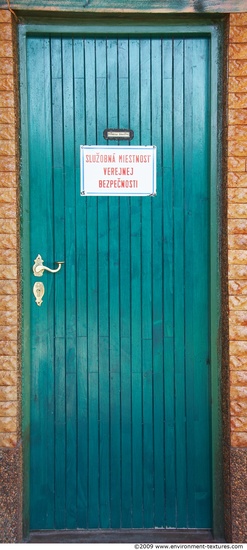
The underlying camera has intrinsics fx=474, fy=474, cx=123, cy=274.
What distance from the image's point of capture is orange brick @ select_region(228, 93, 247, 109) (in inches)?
106

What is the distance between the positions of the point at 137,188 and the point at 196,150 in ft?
1.39

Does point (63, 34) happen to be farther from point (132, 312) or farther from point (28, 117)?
point (132, 312)

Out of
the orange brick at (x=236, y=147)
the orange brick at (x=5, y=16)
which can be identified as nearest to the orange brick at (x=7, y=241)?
the orange brick at (x=5, y=16)

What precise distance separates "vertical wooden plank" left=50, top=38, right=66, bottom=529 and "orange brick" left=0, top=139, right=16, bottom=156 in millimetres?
262

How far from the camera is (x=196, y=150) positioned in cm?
287

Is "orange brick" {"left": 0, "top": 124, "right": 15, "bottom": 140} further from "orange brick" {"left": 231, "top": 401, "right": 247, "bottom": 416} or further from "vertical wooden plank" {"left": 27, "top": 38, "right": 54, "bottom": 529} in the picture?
"orange brick" {"left": 231, "top": 401, "right": 247, "bottom": 416}

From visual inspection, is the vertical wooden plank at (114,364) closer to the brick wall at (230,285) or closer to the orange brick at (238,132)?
the brick wall at (230,285)

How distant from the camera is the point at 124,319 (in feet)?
9.48

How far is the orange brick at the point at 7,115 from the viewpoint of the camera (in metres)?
2.69

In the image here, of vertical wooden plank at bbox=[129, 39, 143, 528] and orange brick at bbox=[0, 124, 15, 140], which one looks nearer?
orange brick at bbox=[0, 124, 15, 140]

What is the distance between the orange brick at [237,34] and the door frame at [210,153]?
0.36 feet


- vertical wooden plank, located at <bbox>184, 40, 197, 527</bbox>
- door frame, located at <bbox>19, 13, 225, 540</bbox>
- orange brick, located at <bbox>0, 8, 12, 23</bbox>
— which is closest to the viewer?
orange brick, located at <bbox>0, 8, 12, 23</bbox>

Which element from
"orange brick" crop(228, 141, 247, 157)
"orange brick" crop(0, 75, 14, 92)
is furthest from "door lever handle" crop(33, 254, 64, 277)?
"orange brick" crop(228, 141, 247, 157)

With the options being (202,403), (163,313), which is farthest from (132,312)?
(202,403)
